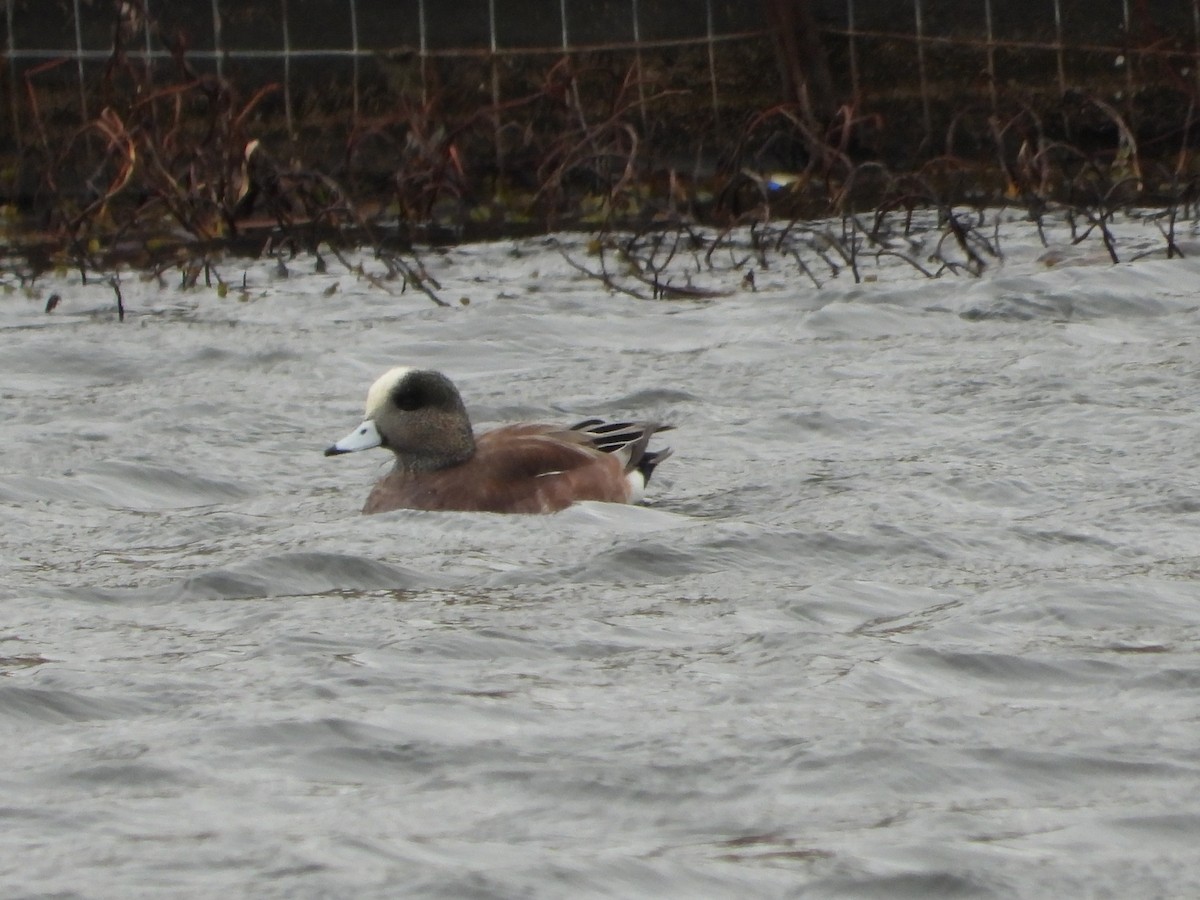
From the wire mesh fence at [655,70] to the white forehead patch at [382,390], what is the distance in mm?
7884

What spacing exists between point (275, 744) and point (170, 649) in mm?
859

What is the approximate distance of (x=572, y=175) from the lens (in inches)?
633

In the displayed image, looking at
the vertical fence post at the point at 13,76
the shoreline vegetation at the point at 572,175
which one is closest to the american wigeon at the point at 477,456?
the shoreline vegetation at the point at 572,175

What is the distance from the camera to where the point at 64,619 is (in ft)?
18.5

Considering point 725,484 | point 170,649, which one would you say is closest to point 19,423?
point 725,484

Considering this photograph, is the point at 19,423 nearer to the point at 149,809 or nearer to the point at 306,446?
the point at 306,446

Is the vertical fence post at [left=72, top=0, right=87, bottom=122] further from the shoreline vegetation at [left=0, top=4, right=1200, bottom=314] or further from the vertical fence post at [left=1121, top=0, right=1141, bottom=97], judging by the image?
the vertical fence post at [left=1121, top=0, right=1141, bottom=97]

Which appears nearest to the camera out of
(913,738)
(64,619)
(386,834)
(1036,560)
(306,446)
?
(386,834)

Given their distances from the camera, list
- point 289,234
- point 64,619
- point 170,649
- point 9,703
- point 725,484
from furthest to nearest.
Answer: point 289,234 < point 725,484 < point 64,619 < point 170,649 < point 9,703

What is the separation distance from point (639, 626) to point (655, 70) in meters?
10.9

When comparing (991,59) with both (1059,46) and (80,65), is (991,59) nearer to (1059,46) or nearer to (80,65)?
(1059,46)

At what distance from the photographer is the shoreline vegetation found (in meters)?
12.1

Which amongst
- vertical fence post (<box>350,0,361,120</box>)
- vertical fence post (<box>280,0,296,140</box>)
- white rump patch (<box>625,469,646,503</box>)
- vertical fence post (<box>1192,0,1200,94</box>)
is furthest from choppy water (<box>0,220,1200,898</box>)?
vertical fence post (<box>350,0,361,120</box>)

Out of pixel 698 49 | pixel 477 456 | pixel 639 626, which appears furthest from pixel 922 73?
pixel 639 626
